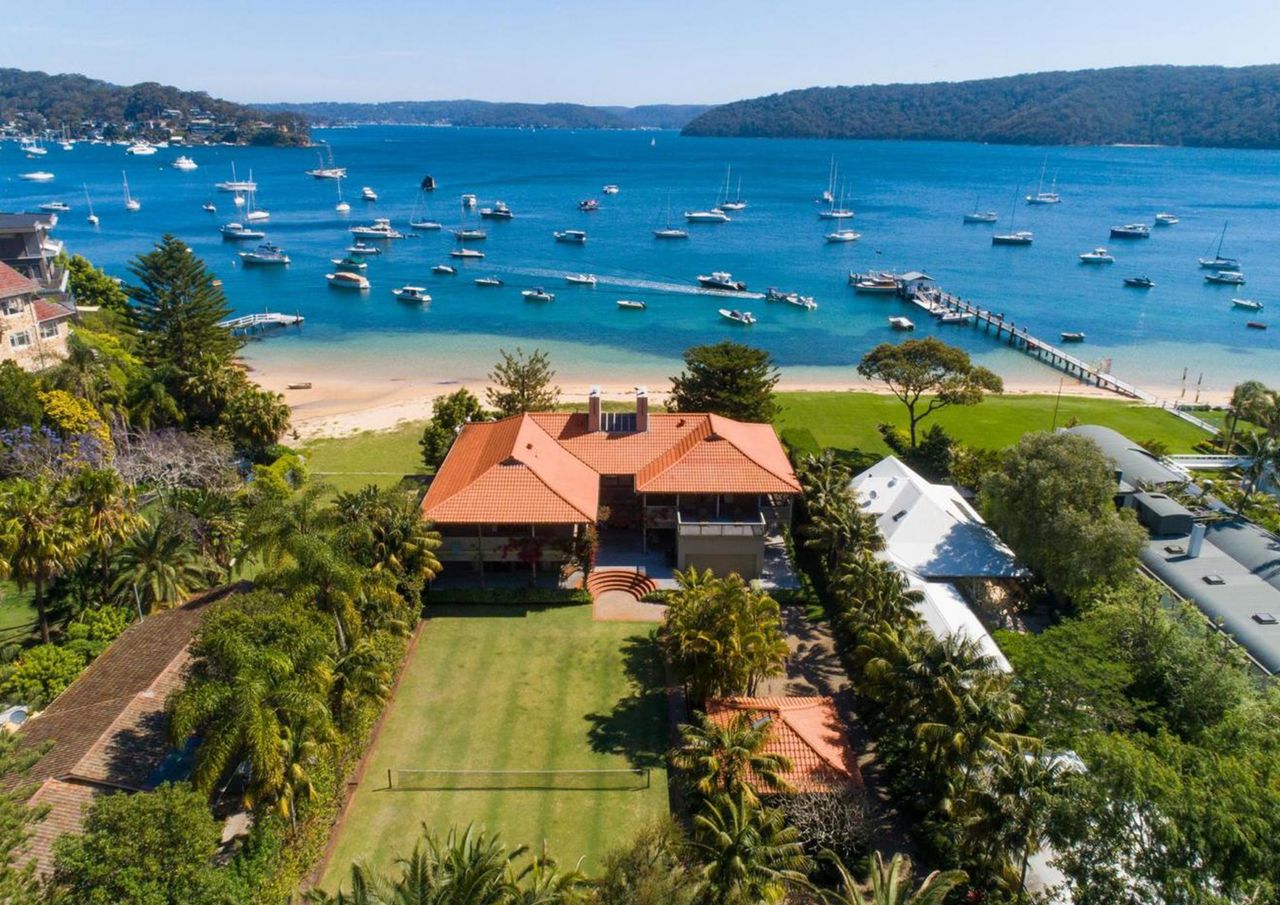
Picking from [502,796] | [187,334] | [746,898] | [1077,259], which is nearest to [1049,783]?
[746,898]

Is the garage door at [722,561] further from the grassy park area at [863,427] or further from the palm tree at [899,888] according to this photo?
the palm tree at [899,888]

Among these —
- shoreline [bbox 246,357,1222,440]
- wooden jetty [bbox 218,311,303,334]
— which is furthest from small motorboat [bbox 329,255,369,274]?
shoreline [bbox 246,357,1222,440]

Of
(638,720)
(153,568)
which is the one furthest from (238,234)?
(638,720)

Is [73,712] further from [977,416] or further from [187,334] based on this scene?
[977,416]

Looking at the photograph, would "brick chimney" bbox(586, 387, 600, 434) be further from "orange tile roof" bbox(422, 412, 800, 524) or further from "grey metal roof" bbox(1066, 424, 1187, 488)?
"grey metal roof" bbox(1066, 424, 1187, 488)

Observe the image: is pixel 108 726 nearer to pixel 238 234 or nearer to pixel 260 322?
pixel 260 322

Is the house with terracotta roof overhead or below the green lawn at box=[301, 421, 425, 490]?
overhead
